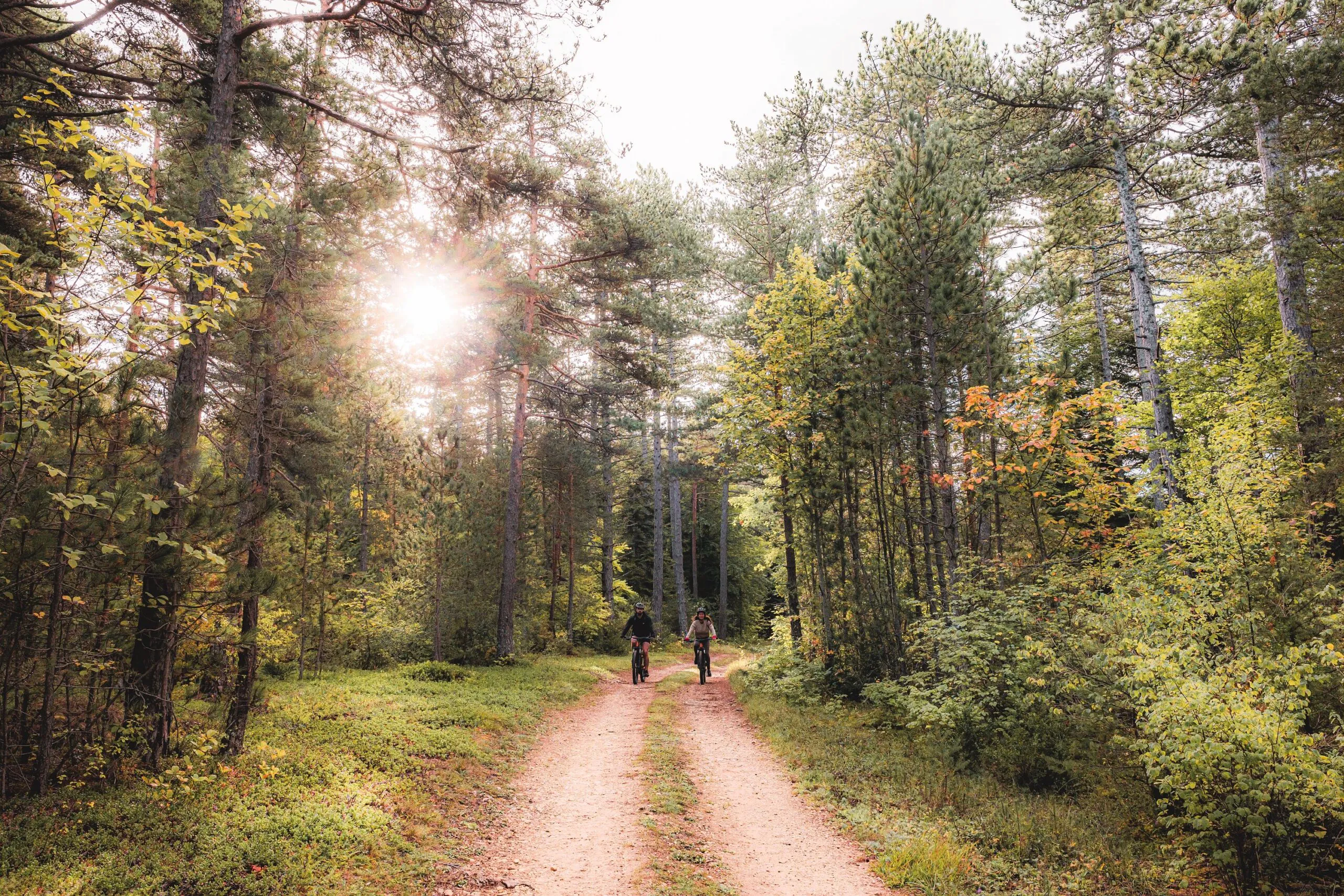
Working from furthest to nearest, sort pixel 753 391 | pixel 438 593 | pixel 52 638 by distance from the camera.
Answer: pixel 753 391 < pixel 438 593 < pixel 52 638

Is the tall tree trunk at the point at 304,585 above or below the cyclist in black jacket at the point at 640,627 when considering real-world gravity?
above

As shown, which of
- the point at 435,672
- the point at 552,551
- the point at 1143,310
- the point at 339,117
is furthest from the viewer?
the point at 552,551

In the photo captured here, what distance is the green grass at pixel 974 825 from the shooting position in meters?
4.81

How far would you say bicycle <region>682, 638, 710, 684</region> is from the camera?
52.2 ft

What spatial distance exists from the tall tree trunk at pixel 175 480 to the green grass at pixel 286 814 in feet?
2.12

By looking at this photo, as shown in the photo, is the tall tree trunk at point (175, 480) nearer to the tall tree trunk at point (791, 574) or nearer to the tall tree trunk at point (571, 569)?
the tall tree trunk at point (791, 574)

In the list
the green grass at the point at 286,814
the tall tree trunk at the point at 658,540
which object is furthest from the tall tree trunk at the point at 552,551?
the green grass at the point at 286,814

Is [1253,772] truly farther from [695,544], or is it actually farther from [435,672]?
[695,544]

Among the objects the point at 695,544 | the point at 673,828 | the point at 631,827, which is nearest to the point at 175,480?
the point at 631,827

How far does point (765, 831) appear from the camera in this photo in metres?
6.00

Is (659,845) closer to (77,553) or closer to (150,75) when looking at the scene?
(77,553)

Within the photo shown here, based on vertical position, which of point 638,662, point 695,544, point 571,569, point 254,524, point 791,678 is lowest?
point 638,662

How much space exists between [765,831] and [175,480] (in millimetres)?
6637

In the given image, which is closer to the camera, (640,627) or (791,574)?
(640,627)
